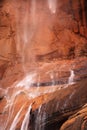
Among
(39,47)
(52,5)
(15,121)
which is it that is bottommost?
(15,121)

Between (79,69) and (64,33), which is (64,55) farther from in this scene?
(79,69)

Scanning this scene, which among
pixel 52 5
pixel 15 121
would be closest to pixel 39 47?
pixel 52 5

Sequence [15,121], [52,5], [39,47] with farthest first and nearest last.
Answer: [52,5]
[39,47]
[15,121]

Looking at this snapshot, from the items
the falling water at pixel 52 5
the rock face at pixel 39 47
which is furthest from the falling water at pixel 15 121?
the falling water at pixel 52 5

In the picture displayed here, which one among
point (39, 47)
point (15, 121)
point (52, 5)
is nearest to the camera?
point (15, 121)

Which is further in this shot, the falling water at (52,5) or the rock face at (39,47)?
the falling water at (52,5)

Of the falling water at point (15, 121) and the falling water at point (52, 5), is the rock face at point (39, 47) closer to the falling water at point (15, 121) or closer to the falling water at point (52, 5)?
the falling water at point (52, 5)

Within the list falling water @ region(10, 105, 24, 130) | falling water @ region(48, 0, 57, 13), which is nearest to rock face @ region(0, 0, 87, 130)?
falling water @ region(48, 0, 57, 13)

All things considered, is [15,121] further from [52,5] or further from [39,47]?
[52,5]

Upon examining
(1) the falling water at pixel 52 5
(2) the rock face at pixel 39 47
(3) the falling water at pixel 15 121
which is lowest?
(3) the falling water at pixel 15 121

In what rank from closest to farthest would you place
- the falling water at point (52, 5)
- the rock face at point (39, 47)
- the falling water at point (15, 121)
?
the falling water at point (15, 121) → the rock face at point (39, 47) → the falling water at point (52, 5)

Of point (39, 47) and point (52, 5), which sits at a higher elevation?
point (52, 5)

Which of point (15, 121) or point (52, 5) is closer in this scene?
point (15, 121)

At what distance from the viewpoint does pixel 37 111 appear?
333 inches
